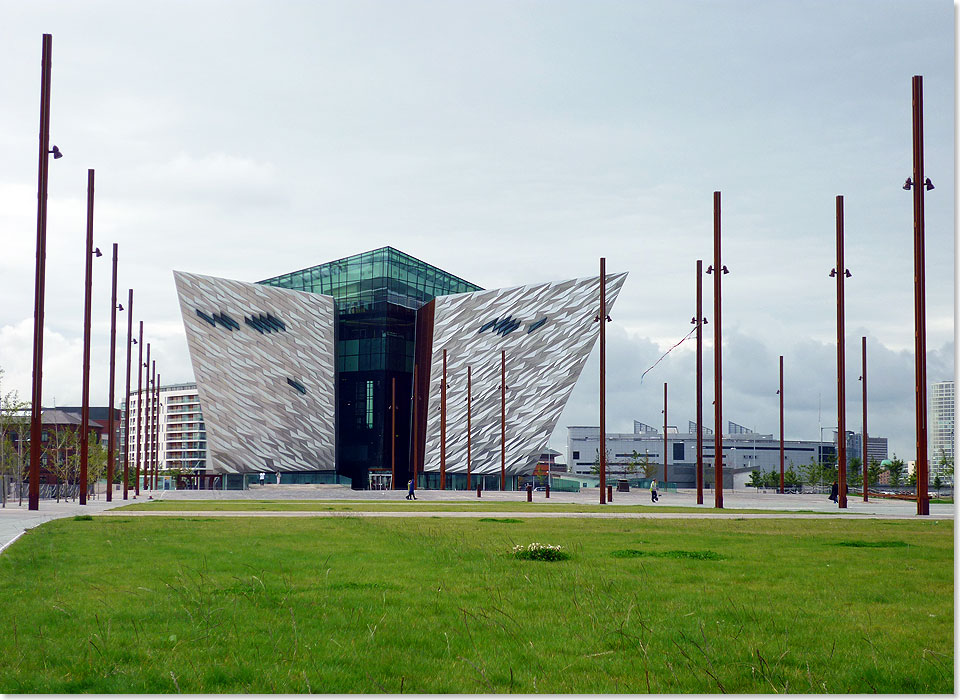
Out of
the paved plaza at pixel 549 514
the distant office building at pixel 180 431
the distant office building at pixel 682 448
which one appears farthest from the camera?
the distant office building at pixel 180 431

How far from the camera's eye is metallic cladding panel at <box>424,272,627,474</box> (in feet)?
237

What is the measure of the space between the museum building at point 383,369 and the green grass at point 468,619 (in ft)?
186

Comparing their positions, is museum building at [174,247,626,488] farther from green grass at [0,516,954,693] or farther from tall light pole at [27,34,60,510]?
green grass at [0,516,954,693]

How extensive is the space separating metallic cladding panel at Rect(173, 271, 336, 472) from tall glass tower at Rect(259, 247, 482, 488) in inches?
59.2

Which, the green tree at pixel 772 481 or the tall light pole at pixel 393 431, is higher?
the tall light pole at pixel 393 431

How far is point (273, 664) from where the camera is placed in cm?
640

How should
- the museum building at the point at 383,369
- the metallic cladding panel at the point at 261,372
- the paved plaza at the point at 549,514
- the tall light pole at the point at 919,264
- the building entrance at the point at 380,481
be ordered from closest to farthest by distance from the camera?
1. the tall light pole at the point at 919,264
2. the paved plaza at the point at 549,514
3. the museum building at the point at 383,369
4. the metallic cladding panel at the point at 261,372
5. the building entrance at the point at 380,481

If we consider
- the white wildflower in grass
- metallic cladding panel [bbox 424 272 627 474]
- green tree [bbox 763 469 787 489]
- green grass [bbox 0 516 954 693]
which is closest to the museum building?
metallic cladding panel [bbox 424 272 627 474]

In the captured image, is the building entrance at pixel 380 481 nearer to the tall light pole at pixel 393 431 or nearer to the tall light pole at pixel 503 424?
the tall light pole at pixel 393 431

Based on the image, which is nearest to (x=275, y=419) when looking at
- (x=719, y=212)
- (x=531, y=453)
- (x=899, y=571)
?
(x=531, y=453)

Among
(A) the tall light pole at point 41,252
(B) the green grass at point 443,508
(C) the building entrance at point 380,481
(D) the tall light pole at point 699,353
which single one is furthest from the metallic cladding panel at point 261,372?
(A) the tall light pole at point 41,252

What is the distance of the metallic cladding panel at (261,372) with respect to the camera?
74.4 metres

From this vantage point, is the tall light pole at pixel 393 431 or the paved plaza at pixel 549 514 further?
the tall light pole at pixel 393 431

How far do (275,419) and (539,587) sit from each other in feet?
232
